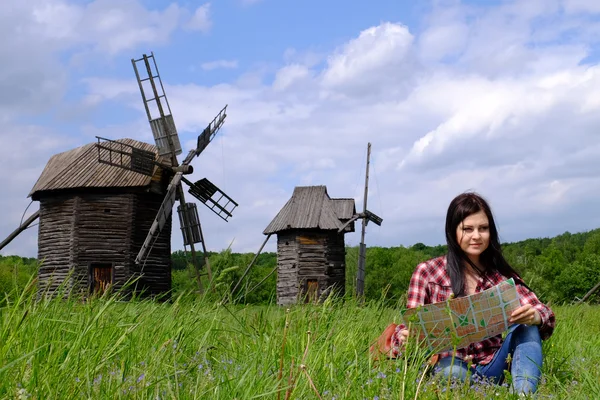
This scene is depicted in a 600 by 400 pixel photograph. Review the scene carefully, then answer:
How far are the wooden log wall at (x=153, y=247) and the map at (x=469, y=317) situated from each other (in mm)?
13460

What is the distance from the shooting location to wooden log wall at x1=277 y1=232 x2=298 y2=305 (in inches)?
845

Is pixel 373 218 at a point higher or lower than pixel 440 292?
higher

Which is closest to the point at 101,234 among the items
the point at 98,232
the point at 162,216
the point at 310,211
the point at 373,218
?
the point at 98,232

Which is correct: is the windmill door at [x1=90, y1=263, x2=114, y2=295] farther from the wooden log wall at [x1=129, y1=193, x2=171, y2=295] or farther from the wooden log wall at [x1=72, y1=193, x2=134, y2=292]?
the wooden log wall at [x1=129, y1=193, x2=171, y2=295]

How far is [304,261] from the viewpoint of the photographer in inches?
835

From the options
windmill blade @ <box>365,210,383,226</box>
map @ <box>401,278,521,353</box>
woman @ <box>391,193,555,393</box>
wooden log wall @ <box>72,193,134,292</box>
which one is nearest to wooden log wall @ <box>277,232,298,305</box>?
windmill blade @ <box>365,210,383,226</box>

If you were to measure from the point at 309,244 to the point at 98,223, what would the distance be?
7318 millimetres

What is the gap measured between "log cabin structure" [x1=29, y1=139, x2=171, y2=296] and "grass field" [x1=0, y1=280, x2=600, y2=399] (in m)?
12.1

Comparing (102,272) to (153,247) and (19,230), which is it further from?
(19,230)

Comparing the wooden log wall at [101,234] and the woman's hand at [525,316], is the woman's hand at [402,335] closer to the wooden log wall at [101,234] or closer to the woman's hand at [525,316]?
the woman's hand at [525,316]

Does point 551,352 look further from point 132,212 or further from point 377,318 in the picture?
point 132,212

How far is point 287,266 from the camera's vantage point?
21.7 meters

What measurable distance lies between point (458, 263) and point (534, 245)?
219ft

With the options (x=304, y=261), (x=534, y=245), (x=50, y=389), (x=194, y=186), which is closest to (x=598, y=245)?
(x=534, y=245)
